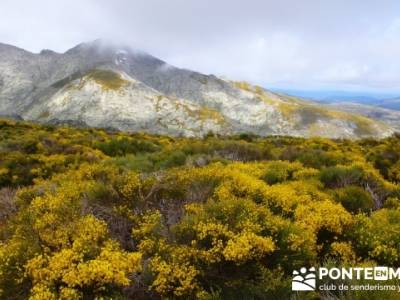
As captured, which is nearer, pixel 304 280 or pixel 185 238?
pixel 304 280

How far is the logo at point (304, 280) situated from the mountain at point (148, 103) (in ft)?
236

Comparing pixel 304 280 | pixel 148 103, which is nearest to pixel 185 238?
pixel 304 280

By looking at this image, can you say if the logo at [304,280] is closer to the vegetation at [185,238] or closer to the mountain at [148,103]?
the vegetation at [185,238]

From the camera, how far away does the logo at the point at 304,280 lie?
5293 millimetres

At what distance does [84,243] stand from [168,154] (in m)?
11.8

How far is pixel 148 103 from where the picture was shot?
8575cm

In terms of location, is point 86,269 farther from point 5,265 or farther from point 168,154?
point 168,154

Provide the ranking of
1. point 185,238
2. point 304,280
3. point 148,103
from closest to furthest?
point 304,280
point 185,238
point 148,103

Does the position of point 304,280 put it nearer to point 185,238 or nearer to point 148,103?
point 185,238

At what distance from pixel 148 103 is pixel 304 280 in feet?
269

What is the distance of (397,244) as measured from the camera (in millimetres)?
6574

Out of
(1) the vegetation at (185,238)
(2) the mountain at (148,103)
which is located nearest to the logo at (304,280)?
(1) the vegetation at (185,238)

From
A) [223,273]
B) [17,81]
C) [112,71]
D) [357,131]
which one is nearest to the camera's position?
[223,273]

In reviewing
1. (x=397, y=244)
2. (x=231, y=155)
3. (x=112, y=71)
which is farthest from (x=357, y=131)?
(x=397, y=244)
